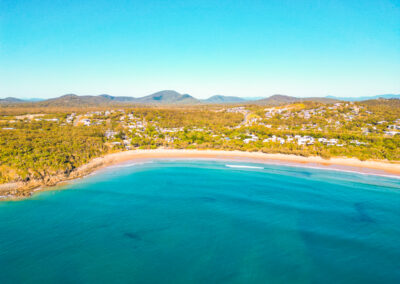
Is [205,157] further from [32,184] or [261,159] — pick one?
[32,184]

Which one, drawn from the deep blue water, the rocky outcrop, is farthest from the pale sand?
the deep blue water

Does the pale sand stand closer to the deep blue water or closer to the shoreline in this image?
the shoreline

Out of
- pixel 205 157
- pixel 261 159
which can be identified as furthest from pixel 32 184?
pixel 261 159

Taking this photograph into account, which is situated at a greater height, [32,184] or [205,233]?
[32,184]

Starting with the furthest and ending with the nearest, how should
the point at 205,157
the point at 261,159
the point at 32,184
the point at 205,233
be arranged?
the point at 205,157 < the point at 261,159 < the point at 32,184 < the point at 205,233

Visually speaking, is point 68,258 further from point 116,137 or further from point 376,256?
point 116,137

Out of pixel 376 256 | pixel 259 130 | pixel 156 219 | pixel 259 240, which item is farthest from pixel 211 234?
pixel 259 130

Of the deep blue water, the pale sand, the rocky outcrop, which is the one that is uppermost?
the rocky outcrop
